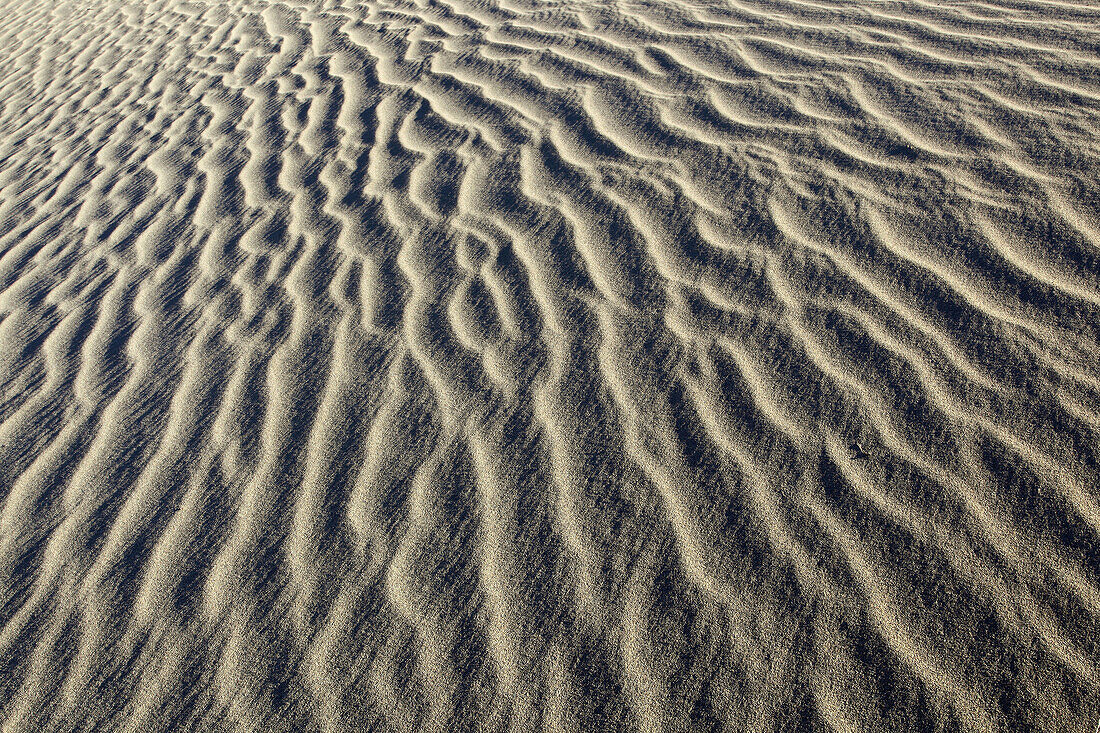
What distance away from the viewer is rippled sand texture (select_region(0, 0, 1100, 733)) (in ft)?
5.42

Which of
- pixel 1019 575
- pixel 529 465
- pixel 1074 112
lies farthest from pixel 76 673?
pixel 1074 112

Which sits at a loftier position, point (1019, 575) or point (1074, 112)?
point (1074, 112)

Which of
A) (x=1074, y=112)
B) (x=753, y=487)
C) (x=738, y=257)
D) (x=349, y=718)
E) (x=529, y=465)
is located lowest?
(x=349, y=718)

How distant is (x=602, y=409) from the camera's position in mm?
2199

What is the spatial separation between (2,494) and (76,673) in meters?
0.87

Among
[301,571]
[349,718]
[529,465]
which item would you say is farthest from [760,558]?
[301,571]

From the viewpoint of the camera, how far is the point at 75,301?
10.5 ft

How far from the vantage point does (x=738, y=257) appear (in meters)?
2.57

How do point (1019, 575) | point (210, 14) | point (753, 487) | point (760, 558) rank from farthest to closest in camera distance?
point (210, 14) → point (753, 487) → point (760, 558) → point (1019, 575)

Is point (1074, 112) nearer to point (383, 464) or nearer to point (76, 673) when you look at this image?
point (383, 464)

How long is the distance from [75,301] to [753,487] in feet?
9.88

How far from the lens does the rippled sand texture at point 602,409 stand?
1651 millimetres

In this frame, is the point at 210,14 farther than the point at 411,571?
Yes

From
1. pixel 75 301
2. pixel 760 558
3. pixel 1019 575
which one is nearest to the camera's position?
pixel 1019 575
